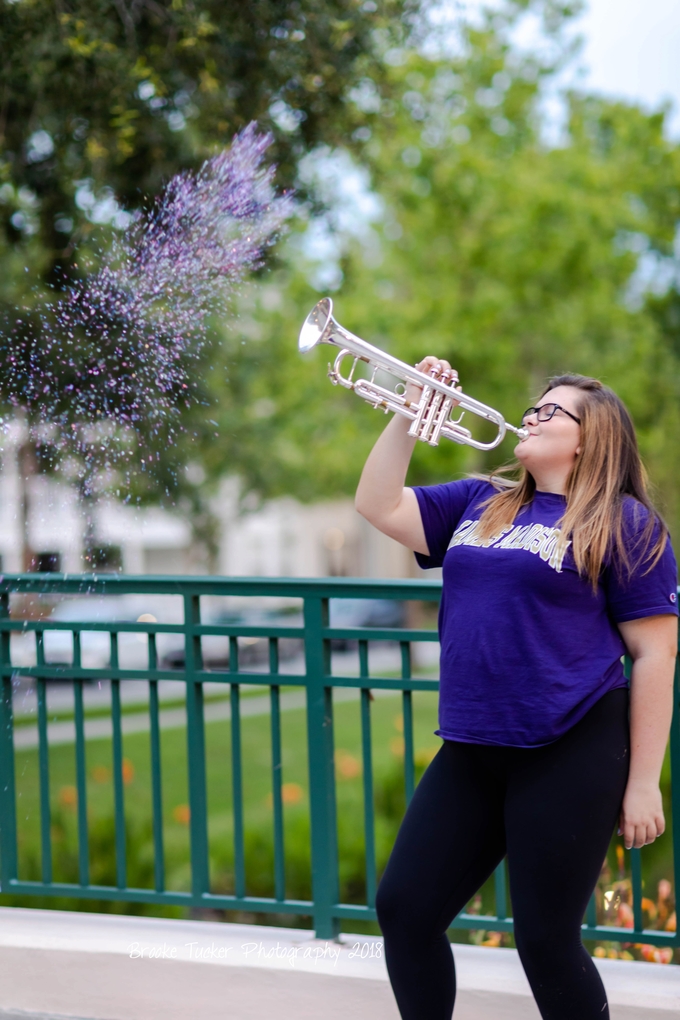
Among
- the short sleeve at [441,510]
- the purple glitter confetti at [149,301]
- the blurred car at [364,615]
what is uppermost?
the purple glitter confetti at [149,301]

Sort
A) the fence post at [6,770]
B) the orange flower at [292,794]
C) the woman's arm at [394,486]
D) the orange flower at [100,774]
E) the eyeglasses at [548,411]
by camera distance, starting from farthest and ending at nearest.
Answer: the orange flower at [100,774] → the orange flower at [292,794] → the fence post at [6,770] → the woman's arm at [394,486] → the eyeglasses at [548,411]

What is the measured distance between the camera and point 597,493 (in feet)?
7.23

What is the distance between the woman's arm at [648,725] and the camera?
2.09 metres

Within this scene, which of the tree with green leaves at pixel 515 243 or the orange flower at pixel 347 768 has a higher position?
the tree with green leaves at pixel 515 243

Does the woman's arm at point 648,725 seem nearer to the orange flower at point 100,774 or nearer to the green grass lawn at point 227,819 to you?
the green grass lawn at point 227,819

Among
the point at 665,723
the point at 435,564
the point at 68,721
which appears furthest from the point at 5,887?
the point at 68,721

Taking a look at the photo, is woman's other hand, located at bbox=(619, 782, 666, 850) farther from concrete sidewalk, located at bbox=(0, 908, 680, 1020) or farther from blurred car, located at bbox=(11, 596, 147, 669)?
blurred car, located at bbox=(11, 596, 147, 669)

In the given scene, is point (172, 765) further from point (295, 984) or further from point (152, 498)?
point (295, 984)

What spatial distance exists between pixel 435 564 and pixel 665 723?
72cm

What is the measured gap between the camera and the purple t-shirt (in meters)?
2.05

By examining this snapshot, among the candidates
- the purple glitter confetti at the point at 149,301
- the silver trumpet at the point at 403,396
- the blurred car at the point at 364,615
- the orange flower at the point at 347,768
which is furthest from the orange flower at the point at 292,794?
the blurred car at the point at 364,615

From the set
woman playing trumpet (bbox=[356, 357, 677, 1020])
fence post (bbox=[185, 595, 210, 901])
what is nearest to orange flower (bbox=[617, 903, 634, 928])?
fence post (bbox=[185, 595, 210, 901])

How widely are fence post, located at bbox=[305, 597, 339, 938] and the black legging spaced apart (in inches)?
32.1

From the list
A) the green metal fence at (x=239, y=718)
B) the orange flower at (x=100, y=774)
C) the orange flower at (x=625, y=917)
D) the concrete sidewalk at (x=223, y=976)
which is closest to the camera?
the concrete sidewalk at (x=223, y=976)
